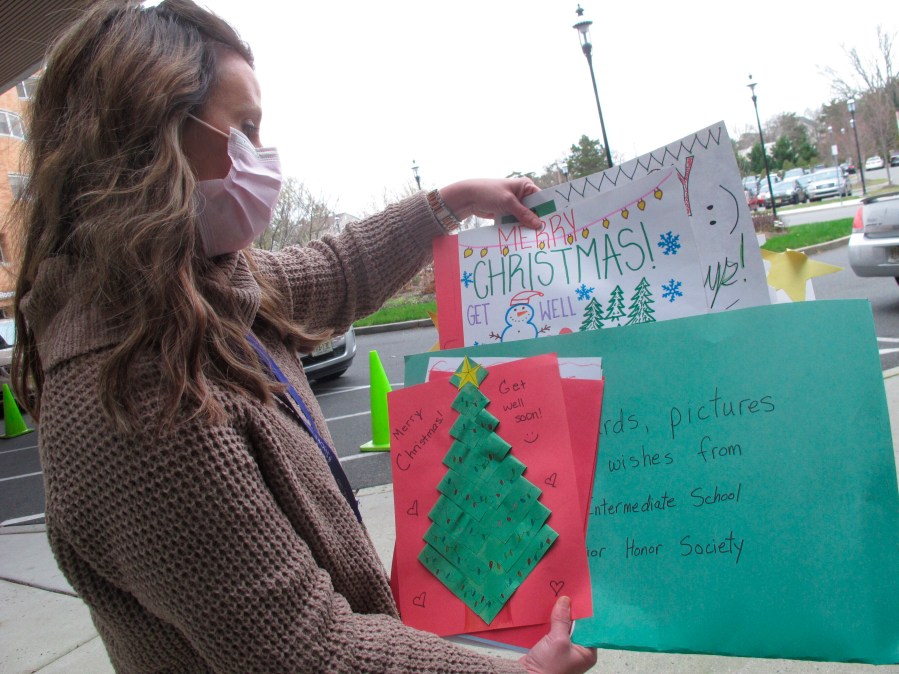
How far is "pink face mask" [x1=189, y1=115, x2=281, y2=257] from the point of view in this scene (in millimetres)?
1167

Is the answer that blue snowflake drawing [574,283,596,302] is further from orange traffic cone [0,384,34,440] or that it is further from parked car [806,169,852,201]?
parked car [806,169,852,201]

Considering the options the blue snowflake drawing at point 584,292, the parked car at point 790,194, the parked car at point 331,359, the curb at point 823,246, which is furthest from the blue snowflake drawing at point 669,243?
the parked car at point 790,194

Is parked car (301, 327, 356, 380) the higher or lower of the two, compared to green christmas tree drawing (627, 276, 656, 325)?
lower

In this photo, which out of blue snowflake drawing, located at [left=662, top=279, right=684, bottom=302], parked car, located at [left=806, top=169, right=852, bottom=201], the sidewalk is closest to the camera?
blue snowflake drawing, located at [left=662, top=279, right=684, bottom=302]

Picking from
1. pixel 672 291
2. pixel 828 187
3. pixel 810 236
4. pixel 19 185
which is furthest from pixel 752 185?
pixel 19 185

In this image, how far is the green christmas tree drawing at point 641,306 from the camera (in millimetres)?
1375

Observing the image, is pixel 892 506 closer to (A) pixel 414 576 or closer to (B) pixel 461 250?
(A) pixel 414 576

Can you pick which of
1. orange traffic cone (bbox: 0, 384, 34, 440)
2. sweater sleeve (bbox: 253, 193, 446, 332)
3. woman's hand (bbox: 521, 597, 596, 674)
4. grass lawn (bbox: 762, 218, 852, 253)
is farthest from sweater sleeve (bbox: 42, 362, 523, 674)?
grass lawn (bbox: 762, 218, 852, 253)

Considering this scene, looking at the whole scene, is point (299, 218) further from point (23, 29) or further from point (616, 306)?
point (616, 306)

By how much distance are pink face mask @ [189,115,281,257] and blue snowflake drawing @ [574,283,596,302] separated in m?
0.66

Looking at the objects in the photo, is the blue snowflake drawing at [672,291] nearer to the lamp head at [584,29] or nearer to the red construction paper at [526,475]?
the red construction paper at [526,475]

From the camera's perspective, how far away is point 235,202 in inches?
46.5

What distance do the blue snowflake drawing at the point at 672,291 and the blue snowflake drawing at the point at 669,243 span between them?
62 millimetres

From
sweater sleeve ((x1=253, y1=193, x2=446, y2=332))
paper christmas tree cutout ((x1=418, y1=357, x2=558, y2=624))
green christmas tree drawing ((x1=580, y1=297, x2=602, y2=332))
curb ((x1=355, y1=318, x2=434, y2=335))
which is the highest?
sweater sleeve ((x1=253, y1=193, x2=446, y2=332))
